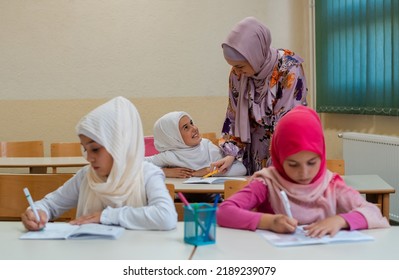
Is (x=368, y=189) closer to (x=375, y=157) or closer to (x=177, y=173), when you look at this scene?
(x=177, y=173)

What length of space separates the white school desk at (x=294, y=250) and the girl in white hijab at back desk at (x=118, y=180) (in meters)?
0.29

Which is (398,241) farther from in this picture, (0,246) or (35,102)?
(35,102)

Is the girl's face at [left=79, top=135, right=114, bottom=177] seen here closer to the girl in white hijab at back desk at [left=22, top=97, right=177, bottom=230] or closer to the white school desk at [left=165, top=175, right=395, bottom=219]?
the girl in white hijab at back desk at [left=22, top=97, right=177, bottom=230]

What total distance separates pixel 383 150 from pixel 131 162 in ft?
10.5

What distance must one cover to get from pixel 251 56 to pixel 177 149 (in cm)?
100

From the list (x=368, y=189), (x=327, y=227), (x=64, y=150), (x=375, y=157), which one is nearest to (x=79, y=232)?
(x=327, y=227)

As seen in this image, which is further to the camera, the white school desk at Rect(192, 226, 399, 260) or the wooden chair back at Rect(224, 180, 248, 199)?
the wooden chair back at Rect(224, 180, 248, 199)

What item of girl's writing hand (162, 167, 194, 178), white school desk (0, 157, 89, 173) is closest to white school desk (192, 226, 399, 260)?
girl's writing hand (162, 167, 194, 178)

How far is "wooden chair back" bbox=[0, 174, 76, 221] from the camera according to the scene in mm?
2682

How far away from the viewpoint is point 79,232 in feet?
6.05

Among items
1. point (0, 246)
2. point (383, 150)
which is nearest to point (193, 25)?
point (383, 150)

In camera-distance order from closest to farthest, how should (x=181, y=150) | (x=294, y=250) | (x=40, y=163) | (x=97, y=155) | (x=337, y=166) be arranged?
(x=294, y=250) < (x=97, y=155) < (x=337, y=166) < (x=181, y=150) < (x=40, y=163)

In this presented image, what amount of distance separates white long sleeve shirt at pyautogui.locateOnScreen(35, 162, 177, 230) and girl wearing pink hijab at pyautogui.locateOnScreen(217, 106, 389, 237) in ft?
0.64

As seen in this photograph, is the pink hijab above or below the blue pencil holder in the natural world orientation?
above
